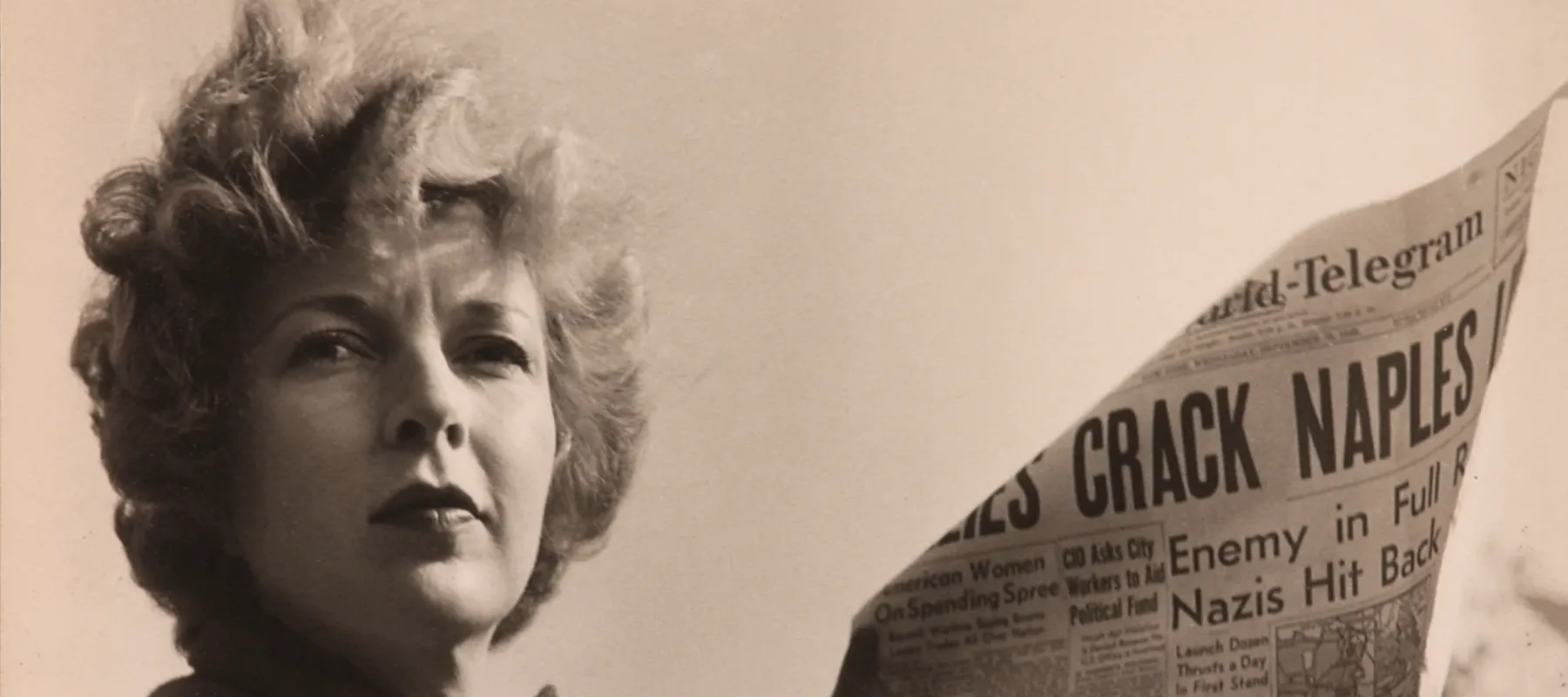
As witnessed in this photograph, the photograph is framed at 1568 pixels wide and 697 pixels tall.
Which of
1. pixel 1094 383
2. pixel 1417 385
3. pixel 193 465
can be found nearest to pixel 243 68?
pixel 193 465

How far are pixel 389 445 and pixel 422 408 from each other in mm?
28

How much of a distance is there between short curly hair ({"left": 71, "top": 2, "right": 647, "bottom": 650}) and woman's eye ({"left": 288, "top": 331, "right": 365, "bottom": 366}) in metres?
0.04

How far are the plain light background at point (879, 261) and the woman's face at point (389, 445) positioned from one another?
64 mm

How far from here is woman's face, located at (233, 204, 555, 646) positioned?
808 mm

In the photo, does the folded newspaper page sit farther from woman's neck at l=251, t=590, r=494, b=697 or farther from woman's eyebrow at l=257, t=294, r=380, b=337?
woman's eyebrow at l=257, t=294, r=380, b=337

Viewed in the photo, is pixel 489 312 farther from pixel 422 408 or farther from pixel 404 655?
pixel 404 655

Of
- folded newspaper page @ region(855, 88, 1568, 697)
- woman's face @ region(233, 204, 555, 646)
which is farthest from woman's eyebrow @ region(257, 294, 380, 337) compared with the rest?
folded newspaper page @ region(855, 88, 1568, 697)

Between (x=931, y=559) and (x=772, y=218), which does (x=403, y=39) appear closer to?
(x=772, y=218)

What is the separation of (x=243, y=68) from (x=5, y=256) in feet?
0.65

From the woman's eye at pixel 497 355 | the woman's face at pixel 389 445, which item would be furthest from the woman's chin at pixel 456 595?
the woman's eye at pixel 497 355

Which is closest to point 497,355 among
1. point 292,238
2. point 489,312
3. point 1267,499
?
point 489,312

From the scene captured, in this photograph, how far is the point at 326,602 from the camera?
808 millimetres

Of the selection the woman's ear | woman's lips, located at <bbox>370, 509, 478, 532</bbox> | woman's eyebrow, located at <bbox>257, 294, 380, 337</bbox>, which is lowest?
woman's lips, located at <bbox>370, 509, 478, 532</bbox>

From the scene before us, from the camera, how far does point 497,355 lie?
2.74ft
